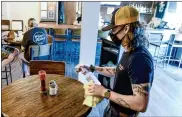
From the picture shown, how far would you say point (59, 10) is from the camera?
5789 mm

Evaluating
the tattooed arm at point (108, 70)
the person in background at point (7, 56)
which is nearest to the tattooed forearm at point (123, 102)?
the tattooed arm at point (108, 70)

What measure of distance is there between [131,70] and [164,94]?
2701 millimetres

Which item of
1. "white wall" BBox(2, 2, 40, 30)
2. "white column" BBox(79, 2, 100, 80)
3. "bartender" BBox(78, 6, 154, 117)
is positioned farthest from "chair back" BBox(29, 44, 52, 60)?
"white wall" BBox(2, 2, 40, 30)

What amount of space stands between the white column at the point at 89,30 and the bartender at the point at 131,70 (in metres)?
1.40

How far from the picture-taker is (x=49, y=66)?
2.16 meters

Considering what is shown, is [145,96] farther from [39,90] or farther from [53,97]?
[39,90]

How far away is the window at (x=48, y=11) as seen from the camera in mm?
6473

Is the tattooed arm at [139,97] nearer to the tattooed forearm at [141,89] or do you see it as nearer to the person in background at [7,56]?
the tattooed forearm at [141,89]

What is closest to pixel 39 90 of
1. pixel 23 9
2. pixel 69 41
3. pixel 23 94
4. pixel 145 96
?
pixel 23 94

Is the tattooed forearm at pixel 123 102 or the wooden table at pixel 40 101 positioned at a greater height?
the tattooed forearm at pixel 123 102

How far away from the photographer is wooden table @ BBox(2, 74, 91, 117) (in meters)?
1.27

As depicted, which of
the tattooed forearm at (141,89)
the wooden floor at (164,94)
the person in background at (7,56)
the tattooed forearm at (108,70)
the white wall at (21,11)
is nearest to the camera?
the tattooed forearm at (141,89)

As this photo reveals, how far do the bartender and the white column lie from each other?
4.58 feet

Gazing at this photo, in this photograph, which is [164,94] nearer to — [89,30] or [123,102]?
[89,30]
